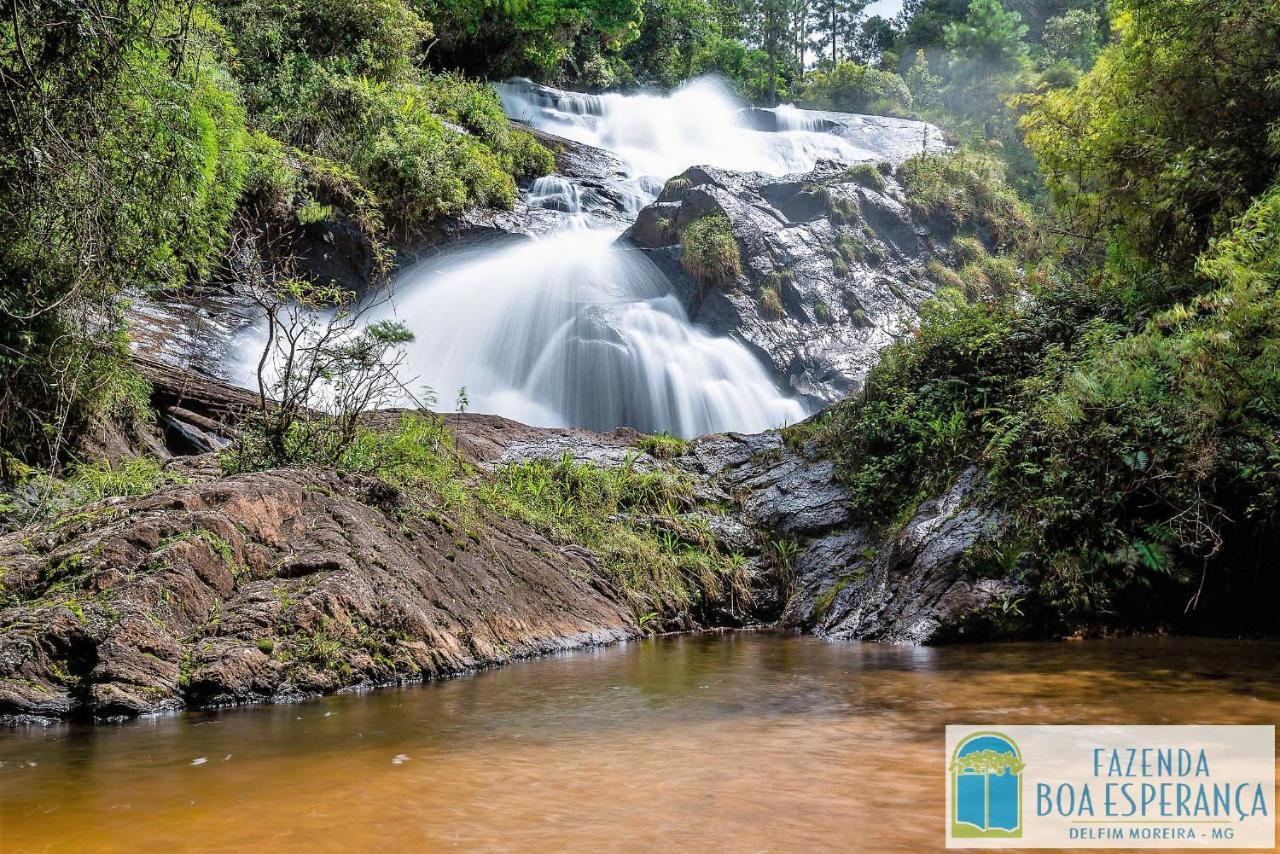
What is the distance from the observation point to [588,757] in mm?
3557

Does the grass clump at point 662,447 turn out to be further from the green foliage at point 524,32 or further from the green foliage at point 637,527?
the green foliage at point 524,32

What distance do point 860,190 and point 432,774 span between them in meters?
19.8

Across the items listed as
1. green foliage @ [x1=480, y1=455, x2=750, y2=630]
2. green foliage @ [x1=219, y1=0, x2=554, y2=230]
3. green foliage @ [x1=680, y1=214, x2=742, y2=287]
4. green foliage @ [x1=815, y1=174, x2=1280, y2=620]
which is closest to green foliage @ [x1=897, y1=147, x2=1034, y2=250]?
green foliage @ [x1=680, y1=214, x2=742, y2=287]

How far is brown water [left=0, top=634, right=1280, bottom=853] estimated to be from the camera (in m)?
2.65

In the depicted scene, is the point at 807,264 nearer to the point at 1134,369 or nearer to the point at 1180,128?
the point at 1180,128

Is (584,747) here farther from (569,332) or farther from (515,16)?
(515,16)

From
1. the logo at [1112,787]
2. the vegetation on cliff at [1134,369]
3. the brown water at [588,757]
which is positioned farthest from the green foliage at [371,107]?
the logo at [1112,787]

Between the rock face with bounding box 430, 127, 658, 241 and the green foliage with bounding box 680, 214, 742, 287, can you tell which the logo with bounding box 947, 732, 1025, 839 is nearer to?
the green foliage with bounding box 680, 214, 742, 287

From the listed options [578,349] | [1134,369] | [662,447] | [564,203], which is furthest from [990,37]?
[1134,369]

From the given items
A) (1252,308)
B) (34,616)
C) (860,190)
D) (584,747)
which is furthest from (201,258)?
(860,190)

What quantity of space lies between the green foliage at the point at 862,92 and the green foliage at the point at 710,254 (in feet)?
86.7

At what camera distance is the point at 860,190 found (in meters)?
20.9

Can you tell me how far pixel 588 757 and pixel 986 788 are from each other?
58.8 inches

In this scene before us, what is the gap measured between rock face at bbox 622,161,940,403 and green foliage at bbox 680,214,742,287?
0.41 ft
